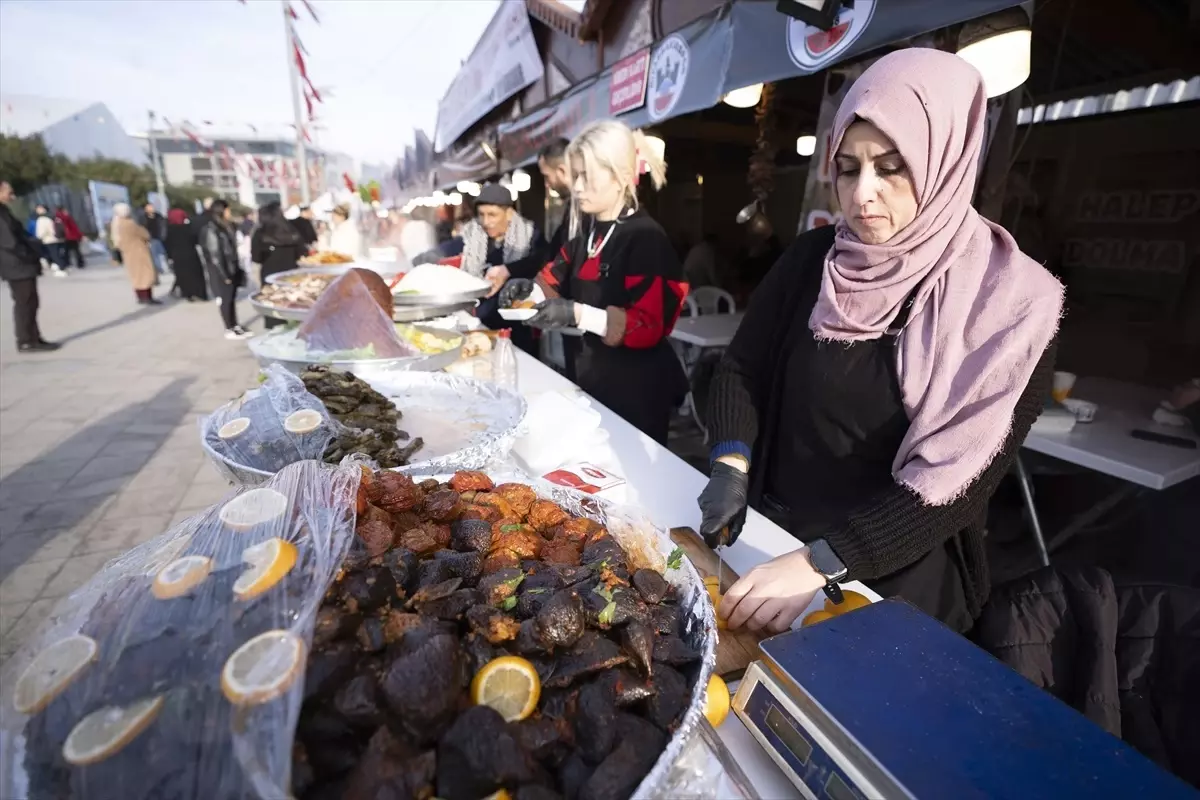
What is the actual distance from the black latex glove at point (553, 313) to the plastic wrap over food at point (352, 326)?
1.84 ft

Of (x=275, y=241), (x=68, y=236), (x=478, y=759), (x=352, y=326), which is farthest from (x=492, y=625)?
(x=68, y=236)

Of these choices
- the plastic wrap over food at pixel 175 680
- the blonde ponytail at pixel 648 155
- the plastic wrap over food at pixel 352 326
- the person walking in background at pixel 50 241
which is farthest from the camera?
the person walking in background at pixel 50 241

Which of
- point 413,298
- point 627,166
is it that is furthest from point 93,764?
point 413,298

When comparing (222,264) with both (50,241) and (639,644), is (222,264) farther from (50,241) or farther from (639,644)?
(50,241)

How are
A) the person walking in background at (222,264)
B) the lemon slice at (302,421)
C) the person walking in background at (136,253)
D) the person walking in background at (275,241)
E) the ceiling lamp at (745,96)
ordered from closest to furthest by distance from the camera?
the lemon slice at (302,421) → the ceiling lamp at (745,96) → the person walking in background at (275,241) → the person walking in background at (222,264) → the person walking in background at (136,253)

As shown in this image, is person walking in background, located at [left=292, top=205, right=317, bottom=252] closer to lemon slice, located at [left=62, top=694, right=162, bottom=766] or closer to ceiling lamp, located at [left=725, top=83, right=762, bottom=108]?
ceiling lamp, located at [left=725, top=83, right=762, bottom=108]

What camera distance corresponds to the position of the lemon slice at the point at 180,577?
80 centimetres

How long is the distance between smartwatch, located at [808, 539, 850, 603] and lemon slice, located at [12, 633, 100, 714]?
126cm

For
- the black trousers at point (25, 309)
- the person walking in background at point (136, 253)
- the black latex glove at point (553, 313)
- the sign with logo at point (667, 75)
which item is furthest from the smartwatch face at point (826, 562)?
the person walking in background at point (136, 253)

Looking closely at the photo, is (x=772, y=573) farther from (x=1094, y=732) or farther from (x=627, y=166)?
(x=627, y=166)

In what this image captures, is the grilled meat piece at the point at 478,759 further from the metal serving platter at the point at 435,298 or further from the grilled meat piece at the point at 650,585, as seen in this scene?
the metal serving platter at the point at 435,298

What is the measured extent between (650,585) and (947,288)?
107 cm

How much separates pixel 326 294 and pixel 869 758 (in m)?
2.68

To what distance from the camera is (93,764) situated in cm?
62
